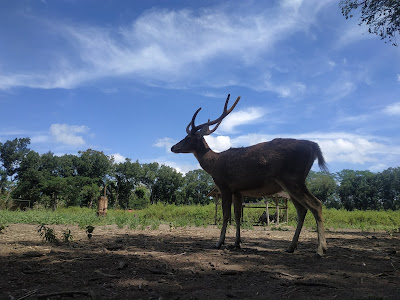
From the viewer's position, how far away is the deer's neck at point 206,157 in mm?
6970

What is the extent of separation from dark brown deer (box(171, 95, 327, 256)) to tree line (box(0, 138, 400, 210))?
3903cm

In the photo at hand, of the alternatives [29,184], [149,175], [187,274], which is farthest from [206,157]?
[149,175]

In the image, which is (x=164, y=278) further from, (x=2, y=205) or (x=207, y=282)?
(x=2, y=205)

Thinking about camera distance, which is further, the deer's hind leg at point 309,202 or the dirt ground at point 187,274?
the deer's hind leg at point 309,202

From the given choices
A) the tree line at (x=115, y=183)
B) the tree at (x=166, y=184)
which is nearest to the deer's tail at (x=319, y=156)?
the tree line at (x=115, y=183)

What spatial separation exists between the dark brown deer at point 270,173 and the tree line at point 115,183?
3903 centimetres

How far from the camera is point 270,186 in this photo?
5.94m

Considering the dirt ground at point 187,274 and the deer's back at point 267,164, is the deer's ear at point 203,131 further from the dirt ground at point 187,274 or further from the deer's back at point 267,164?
the dirt ground at point 187,274

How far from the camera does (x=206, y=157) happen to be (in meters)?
7.14

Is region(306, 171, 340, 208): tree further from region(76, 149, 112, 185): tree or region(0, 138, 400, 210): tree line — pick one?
region(76, 149, 112, 185): tree

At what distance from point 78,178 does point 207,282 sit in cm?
5374

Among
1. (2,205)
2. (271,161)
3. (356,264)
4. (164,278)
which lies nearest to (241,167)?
(271,161)

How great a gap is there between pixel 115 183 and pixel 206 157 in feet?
180

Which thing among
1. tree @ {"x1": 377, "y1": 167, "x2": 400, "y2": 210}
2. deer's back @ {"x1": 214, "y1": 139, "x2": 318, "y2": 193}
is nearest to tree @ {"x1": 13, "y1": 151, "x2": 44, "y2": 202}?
deer's back @ {"x1": 214, "y1": 139, "x2": 318, "y2": 193}
